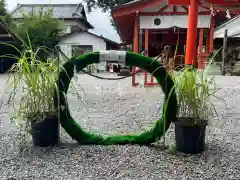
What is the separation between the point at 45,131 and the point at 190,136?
115cm

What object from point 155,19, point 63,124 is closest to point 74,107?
point 63,124

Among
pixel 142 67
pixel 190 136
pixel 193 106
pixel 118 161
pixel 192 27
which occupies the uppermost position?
pixel 192 27

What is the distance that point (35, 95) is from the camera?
231 centimetres

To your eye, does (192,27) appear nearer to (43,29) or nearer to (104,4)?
(43,29)

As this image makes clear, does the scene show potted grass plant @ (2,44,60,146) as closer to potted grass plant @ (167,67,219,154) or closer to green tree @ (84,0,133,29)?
potted grass plant @ (167,67,219,154)

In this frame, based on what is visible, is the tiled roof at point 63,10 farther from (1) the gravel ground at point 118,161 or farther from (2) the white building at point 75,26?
(1) the gravel ground at point 118,161

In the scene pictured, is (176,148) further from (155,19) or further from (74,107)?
(155,19)

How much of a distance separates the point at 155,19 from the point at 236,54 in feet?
13.0

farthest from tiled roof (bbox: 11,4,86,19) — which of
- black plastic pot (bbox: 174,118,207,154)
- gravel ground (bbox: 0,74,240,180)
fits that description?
black plastic pot (bbox: 174,118,207,154)

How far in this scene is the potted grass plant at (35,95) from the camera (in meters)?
2.26

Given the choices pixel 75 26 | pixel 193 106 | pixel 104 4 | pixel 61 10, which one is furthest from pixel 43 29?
pixel 193 106

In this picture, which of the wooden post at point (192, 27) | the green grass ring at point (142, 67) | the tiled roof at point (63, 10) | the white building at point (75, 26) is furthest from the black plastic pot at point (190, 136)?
the tiled roof at point (63, 10)

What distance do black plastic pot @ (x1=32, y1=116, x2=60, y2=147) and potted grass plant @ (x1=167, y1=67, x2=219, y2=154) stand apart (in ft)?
3.27

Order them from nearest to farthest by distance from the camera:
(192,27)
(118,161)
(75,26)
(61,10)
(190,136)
Answer: (118,161)
(190,136)
(192,27)
(75,26)
(61,10)
